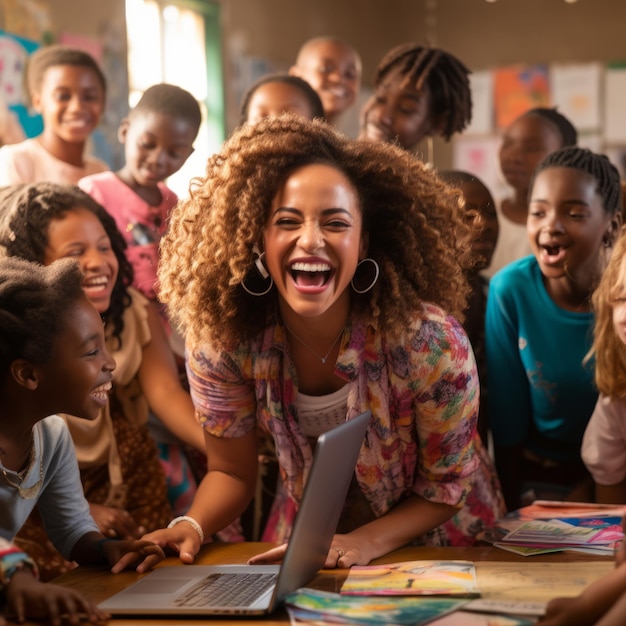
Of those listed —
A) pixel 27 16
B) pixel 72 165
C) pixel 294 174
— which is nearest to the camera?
pixel 294 174

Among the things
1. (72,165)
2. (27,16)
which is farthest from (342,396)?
(27,16)

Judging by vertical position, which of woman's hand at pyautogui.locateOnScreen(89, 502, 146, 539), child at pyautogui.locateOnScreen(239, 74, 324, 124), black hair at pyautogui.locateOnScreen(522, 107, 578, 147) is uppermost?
child at pyautogui.locateOnScreen(239, 74, 324, 124)

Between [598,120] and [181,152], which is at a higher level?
[598,120]

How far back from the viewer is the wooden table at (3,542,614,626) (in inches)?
50.1

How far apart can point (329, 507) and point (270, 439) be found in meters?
0.80

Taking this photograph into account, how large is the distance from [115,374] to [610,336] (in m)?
1.10

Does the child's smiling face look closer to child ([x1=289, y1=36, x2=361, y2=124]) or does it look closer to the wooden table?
child ([x1=289, y1=36, x2=361, y2=124])

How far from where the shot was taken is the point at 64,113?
2564 millimetres

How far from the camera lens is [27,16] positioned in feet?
12.9

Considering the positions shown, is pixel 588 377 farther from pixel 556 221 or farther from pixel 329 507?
pixel 329 507

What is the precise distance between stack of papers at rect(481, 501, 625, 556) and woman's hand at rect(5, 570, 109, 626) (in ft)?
2.24

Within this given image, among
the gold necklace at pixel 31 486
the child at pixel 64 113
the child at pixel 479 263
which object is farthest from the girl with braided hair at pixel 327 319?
the child at pixel 64 113

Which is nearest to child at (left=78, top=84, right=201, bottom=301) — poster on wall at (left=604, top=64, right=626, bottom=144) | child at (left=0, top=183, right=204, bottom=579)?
child at (left=0, top=183, right=204, bottom=579)

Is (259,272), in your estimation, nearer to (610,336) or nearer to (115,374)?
(115,374)
